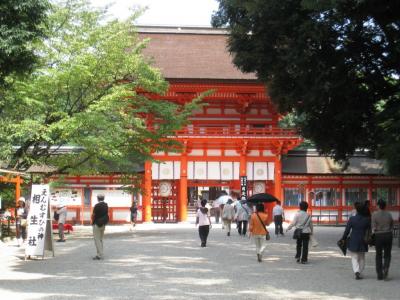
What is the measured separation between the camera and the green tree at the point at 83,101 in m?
18.4

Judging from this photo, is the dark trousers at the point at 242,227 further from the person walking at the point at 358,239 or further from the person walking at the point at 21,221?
the person walking at the point at 358,239

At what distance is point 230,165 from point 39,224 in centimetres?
1819

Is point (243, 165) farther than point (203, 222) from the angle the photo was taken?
Yes

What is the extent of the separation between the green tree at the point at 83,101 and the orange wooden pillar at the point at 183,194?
314 inches

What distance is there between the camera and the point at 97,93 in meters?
20.5

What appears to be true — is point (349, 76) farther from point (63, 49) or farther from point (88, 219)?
point (88, 219)

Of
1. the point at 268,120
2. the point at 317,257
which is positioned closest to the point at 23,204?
the point at 317,257

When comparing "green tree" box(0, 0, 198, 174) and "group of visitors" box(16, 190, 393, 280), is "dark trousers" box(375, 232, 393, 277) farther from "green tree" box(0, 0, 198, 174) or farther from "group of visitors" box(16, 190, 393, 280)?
"green tree" box(0, 0, 198, 174)

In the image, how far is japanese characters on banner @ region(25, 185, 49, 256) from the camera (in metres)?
13.7

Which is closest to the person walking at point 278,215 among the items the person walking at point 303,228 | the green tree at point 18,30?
the person walking at point 303,228

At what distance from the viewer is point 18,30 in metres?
10.6

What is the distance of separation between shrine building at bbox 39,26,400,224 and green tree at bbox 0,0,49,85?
60.7ft

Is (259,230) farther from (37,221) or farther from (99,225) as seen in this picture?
(37,221)

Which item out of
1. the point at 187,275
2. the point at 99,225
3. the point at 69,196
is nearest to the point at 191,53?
the point at 69,196
